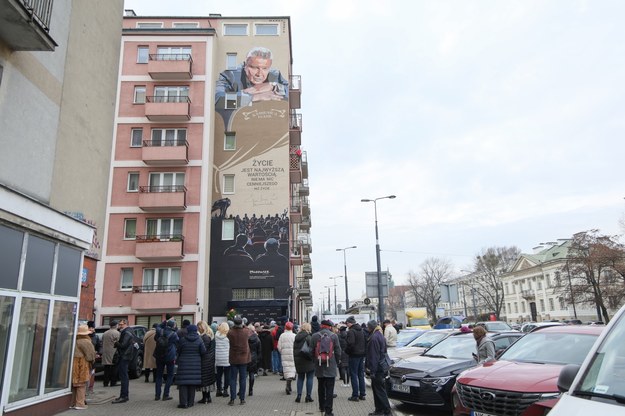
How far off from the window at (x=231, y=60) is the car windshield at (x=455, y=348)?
30.3 metres

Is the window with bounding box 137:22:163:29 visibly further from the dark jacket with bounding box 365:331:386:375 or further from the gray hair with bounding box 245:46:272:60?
the dark jacket with bounding box 365:331:386:375

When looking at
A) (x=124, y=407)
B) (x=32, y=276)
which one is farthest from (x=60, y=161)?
(x=124, y=407)

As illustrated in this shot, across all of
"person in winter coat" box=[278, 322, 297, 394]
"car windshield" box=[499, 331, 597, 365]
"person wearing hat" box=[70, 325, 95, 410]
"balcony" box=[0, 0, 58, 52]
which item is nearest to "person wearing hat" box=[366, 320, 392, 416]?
"car windshield" box=[499, 331, 597, 365]

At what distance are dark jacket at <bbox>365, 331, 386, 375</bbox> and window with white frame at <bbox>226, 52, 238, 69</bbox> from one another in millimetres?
30771

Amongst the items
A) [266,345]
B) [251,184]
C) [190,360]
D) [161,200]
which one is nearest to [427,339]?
[266,345]

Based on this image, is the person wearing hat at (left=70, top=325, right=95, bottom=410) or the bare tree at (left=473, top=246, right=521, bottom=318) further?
the bare tree at (left=473, top=246, right=521, bottom=318)

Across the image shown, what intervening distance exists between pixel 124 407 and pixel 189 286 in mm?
20967

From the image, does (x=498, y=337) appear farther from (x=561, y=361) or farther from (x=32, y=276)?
(x=32, y=276)

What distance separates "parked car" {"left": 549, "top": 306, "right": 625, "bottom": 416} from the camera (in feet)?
10.2

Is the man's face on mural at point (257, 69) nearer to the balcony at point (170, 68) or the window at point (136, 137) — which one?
the balcony at point (170, 68)

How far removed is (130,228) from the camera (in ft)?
106

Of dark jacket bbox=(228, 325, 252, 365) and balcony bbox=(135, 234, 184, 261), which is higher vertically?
balcony bbox=(135, 234, 184, 261)

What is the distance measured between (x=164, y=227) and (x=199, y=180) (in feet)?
13.4

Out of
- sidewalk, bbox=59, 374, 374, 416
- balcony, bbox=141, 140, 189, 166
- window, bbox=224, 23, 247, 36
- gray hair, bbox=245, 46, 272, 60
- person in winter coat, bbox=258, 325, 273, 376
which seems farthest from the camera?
window, bbox=224, 23, 247, 36
